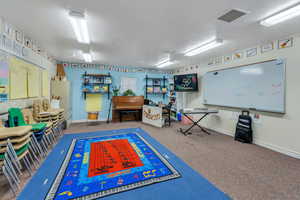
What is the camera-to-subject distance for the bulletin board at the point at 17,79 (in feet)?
7.57

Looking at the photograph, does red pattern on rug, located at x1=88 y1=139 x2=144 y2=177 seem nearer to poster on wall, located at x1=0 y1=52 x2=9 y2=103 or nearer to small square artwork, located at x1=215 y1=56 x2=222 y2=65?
poster on wall, located at x1=0 y1=52 x2=9 y2=103

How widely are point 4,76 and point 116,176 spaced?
8.13 feet

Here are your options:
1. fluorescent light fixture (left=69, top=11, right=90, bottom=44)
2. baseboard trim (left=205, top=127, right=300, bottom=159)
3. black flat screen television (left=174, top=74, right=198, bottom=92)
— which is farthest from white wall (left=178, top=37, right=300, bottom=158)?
fluorescent light fixture (left=69, top=11, right=90, bottom=44)

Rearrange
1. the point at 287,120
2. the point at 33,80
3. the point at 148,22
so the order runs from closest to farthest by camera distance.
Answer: the point at 148,22
the point at 287,120
the point at 33,80

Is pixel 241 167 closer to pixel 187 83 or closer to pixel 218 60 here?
pixel 218 60

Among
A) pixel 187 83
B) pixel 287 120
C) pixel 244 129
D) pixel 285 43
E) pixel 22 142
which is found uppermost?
pixel 285 43

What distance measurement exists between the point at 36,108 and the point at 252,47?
556 cm

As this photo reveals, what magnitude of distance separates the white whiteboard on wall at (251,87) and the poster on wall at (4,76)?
→ 517cm

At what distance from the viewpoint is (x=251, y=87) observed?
11.1 ft

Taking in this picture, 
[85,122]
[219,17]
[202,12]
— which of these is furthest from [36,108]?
[219,17]

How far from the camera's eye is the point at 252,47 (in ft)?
11.0

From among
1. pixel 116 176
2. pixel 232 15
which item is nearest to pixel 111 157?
pixel 116 176

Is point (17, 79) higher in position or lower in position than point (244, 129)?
higher

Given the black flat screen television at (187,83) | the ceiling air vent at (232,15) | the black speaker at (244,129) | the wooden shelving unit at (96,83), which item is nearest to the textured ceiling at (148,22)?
the ceiling air vent at (232,15)
